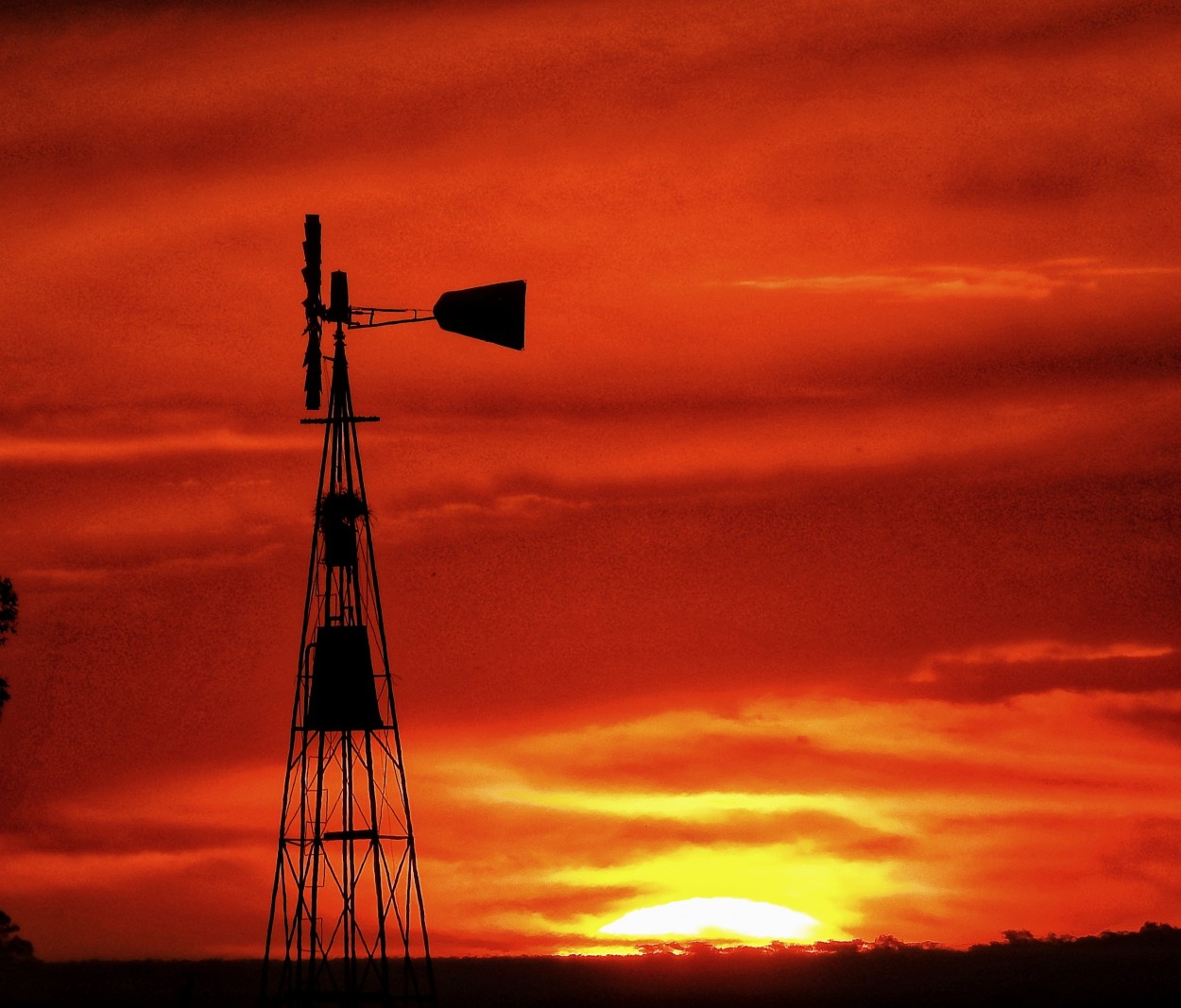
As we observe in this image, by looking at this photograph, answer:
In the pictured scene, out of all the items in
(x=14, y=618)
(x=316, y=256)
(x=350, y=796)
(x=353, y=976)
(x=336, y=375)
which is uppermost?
(x=316, y=256)

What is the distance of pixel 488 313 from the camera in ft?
165

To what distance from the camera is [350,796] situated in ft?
174

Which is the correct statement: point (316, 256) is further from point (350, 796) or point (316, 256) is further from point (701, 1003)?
point (701, 1003)

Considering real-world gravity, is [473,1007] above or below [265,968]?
above

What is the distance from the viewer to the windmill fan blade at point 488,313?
50062 millimetres

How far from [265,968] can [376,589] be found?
973 centimetres

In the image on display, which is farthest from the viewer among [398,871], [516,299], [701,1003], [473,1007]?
[701,1003]

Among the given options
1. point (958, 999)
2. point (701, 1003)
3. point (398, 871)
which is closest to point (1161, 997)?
point (958, 999)

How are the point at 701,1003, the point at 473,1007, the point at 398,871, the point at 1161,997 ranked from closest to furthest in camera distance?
the point at 398,871 < the point at 1161,997 < the point at 473,1007 < the point at 701,1003

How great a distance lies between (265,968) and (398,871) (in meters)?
4.14

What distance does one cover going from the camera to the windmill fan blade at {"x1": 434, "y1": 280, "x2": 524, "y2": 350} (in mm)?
50062

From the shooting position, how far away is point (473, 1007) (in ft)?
576

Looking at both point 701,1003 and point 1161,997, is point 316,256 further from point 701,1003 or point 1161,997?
point 701,1003

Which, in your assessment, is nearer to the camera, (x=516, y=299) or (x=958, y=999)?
(x=516, y=299)
